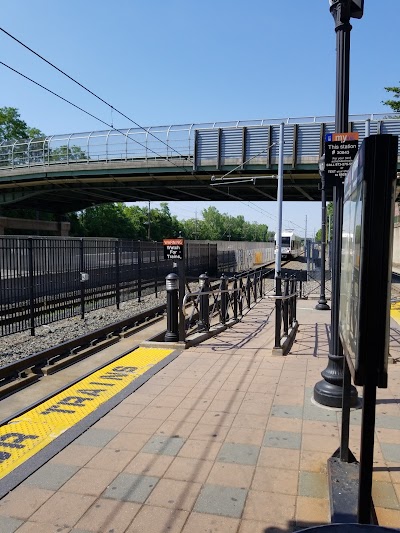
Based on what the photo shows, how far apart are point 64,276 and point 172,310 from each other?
4993 millimetres

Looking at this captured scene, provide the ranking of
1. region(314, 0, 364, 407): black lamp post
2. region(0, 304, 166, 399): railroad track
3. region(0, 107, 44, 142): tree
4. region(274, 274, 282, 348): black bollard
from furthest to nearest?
region(0, 107, 44, 142): tree, region(274, 274, 282, 348): black bollard, region(0, 304, 166, 399): railroad track, region(314, 0, 364, 407): black lamp post

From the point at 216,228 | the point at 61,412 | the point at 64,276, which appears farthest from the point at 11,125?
the point at 216,228

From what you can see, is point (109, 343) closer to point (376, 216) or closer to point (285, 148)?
point (376, 216)

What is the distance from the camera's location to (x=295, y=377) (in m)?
6.16

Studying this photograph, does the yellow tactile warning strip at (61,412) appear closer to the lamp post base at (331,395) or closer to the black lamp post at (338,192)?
the lamp post base at (331,395)

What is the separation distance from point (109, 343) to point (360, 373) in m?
7.69

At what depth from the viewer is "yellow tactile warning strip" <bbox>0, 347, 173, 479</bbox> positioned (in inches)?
161

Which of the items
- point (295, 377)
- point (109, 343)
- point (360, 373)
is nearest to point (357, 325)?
point (360, 373)

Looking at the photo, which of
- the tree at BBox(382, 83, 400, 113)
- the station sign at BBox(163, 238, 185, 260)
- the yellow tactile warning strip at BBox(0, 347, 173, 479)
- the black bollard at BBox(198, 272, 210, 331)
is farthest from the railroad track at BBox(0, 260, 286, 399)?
the tree at BBox(382, 83, 400, 113)

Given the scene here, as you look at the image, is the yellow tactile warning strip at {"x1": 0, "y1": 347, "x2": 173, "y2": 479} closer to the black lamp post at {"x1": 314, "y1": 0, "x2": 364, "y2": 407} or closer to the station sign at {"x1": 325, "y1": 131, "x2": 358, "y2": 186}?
the black lamp post at {"x1": 314, "y1": 0, "x2": 364, "y2": 407}

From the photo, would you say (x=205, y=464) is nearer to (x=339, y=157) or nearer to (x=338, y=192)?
(x=338, y=192)

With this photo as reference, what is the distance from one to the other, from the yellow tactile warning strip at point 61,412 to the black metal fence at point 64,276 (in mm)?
3903

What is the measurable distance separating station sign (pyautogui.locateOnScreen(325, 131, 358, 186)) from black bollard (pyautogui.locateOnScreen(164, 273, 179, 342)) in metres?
4.10

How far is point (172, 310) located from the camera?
839 centimetres
